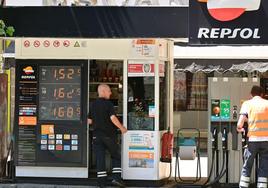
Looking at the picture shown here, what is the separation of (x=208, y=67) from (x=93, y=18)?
601cm

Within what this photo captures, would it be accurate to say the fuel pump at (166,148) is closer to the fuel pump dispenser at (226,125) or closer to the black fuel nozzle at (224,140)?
the fuel pump dispenser at (226,125)

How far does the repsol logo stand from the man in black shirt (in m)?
1.97

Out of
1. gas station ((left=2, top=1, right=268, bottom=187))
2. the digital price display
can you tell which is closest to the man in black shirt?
gas station ((left=2, top=1, right=268, bottom=187))

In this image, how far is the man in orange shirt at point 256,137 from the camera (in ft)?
36.3

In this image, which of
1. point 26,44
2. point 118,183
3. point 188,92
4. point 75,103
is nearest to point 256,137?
point 118,183

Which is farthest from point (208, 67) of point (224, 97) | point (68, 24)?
point (68, 24)

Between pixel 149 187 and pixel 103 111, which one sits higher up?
pixel 103 111

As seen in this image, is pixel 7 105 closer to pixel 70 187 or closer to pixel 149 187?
pixel 70 187

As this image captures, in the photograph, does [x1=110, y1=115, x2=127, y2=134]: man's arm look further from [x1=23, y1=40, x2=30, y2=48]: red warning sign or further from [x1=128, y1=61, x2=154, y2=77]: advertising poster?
[x1=23, y1=40, x2=30, y2=48]: red warning sign

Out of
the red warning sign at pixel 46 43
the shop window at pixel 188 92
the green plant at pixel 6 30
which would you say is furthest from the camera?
the shop window at pixel 188 92

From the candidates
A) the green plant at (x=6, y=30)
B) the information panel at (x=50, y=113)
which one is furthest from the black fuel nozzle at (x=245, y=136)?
the green plant at (x=6, y=30)

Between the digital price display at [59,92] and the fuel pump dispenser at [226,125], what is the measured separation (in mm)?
2445

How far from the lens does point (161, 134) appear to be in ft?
40.6

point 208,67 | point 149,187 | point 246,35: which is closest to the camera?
point 246,35
